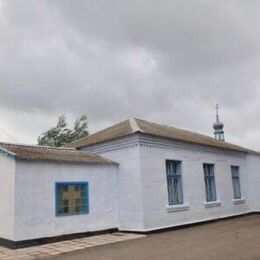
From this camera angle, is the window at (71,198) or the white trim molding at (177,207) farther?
the white trim molding at (177,207)

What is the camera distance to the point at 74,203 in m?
12.2

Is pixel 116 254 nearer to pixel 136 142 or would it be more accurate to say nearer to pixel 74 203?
pixel 74 203

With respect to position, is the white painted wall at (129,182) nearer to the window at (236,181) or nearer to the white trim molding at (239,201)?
the white trim molding at (239,201)

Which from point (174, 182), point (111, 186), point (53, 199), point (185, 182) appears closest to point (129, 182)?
point (111, 186)

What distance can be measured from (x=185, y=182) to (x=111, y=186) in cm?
316

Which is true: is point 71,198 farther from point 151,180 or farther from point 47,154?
point 151,180

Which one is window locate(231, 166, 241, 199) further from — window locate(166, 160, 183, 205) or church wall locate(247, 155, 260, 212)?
window locate(166, 160, 183, 205)

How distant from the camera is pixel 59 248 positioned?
10266mm

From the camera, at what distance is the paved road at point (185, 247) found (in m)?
8.61

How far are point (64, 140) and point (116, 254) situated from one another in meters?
26.9

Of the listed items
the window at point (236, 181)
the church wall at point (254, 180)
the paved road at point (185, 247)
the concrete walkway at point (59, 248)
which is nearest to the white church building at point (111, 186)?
the concrete walkway at point (59, 248)

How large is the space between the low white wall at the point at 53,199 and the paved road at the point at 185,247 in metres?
1.86

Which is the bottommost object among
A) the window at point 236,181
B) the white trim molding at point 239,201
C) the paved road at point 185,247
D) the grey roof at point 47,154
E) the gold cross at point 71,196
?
the paved road at point 185,247

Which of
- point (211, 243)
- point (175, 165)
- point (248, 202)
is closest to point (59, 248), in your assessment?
point (211, 243)
